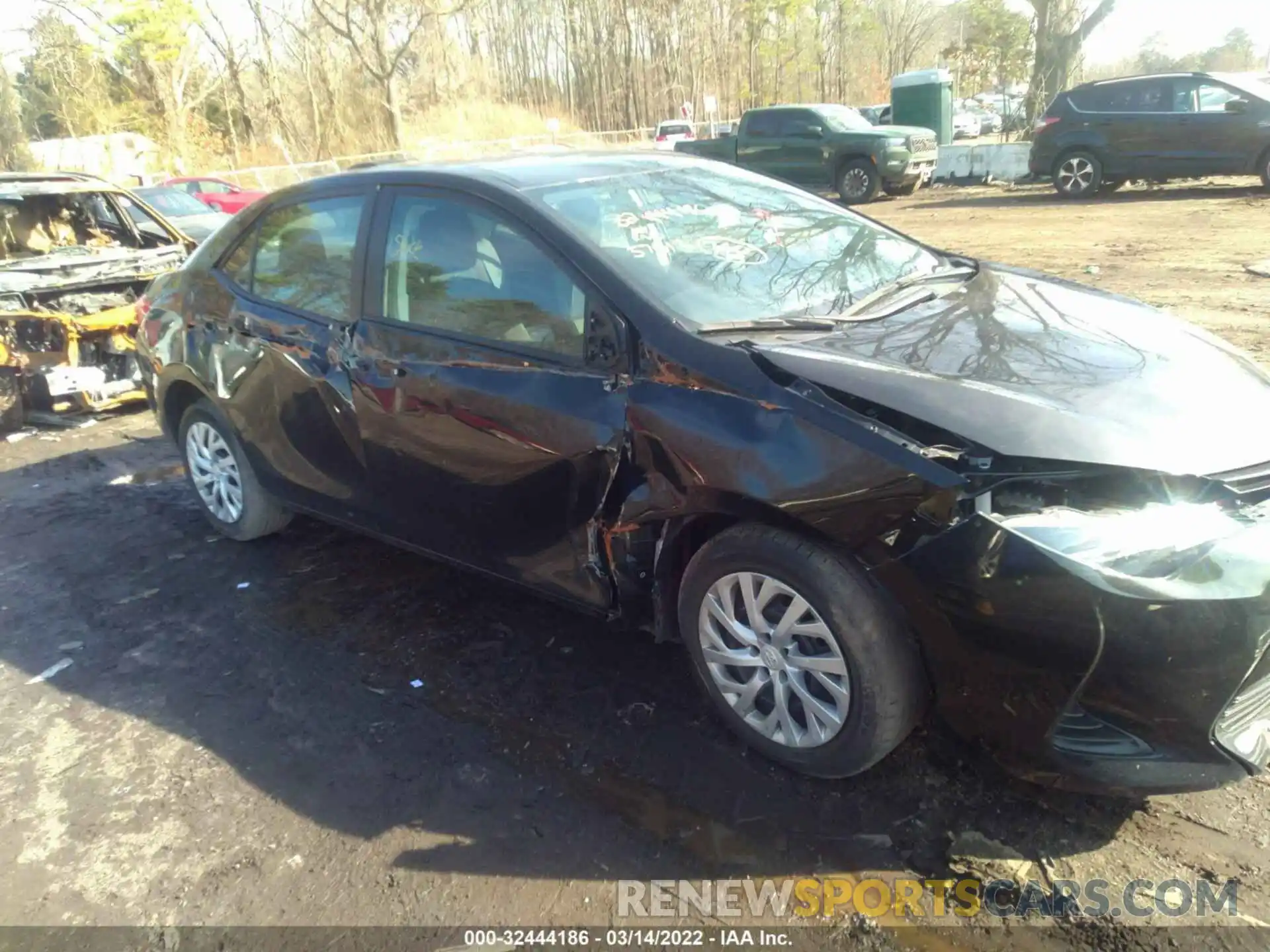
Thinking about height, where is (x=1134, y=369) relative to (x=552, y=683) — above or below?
above

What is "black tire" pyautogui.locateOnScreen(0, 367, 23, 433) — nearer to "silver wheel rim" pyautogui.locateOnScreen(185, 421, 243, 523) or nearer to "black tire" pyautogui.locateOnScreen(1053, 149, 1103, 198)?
"silver wheel rim" pyautogui.locateOnScreen(185, 421, 243, 523)

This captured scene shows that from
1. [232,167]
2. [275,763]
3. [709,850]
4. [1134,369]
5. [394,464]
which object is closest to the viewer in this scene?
[709,850]

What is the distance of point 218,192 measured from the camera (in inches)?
741

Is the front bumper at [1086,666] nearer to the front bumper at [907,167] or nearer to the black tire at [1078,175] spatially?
the black tire at [1078,175]

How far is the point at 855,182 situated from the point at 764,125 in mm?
2204

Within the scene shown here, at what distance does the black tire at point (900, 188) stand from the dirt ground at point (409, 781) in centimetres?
1600

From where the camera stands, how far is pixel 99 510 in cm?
555

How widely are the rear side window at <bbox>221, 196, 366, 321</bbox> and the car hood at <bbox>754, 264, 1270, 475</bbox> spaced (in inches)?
73.9

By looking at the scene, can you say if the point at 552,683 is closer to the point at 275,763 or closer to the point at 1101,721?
the point at 275,763

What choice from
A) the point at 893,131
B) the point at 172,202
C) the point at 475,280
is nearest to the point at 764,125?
the point at 893,131

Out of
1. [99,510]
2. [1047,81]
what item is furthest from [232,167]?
[99,510]

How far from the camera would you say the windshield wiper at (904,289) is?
10.5ft

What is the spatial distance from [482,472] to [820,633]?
134 cm

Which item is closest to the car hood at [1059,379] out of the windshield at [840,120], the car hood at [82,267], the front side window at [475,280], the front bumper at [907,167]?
the front side window at [475,280]
